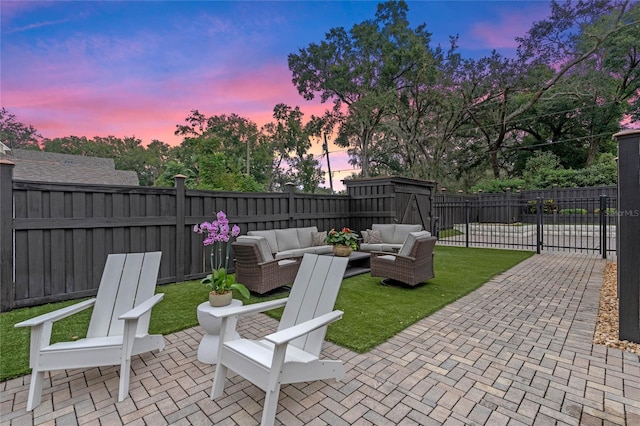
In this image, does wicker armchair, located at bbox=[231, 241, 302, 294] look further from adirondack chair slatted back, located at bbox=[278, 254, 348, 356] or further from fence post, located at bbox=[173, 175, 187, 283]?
adirondack chair slatted back, located at bbox=[278, 254, 348, 356]

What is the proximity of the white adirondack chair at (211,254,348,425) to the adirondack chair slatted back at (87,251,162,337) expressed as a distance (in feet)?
3.41

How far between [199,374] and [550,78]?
2473 centimetres

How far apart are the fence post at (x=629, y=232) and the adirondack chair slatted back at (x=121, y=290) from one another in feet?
15.4

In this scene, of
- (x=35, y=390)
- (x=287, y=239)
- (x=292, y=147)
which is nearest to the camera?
(x=35, y=390)

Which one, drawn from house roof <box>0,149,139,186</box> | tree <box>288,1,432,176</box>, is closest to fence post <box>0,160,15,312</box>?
house roof <box>0,149,139,186</box>

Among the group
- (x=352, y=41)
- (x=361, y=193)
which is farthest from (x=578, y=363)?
(x=352, y=41)

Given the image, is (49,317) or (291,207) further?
(291,207)

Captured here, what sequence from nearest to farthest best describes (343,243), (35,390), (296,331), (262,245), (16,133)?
(296,331)
(35,390)
(262,245)
(343,243)
(16,133)

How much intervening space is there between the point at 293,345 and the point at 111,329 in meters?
1.60

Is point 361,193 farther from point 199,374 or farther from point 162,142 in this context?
point 162,142

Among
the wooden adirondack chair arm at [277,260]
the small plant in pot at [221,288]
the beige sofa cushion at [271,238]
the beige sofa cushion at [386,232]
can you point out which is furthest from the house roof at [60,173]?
the small plant in pot at [221,288]

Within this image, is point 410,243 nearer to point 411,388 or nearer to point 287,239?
point 287,239

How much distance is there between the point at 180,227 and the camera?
546 cm

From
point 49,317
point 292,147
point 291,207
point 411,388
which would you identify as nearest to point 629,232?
point 411,388
